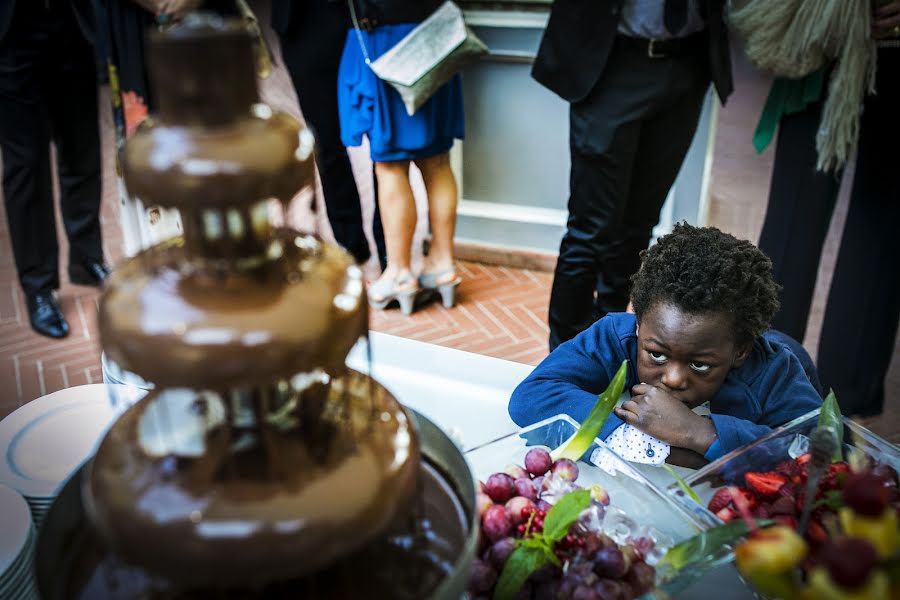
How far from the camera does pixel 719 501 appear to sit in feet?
3.32

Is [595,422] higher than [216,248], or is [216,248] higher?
[216,248]

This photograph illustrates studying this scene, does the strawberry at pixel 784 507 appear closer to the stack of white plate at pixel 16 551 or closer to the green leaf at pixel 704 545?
the green leaf at pixel 704 545

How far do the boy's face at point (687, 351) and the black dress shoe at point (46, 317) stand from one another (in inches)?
116

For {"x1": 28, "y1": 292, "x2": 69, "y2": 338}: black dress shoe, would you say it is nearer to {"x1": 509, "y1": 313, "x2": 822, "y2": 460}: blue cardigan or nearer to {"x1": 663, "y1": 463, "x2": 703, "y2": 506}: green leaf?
{"x1": 509, "y1": 313, "x2": 822, "y2": 460}: blue cardigan

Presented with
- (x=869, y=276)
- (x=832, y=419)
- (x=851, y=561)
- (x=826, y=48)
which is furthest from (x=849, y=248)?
(x=851, y=561)

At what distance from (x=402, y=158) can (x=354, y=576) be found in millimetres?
2780

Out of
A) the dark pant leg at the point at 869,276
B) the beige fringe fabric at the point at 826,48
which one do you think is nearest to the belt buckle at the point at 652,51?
the beige fringe fabric at the point at 826,48

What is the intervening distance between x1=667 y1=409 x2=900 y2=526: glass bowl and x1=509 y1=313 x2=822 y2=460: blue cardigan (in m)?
0.15

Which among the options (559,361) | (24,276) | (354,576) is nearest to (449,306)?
(24,276)

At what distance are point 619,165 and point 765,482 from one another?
1712 mm

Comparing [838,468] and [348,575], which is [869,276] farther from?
[348,575]

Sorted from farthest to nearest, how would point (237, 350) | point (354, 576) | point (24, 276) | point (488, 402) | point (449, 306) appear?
1. point (449, 306)
2. point (24, 276)
3. point (488, 402)
4. point (354, 576)
5. point (237, 350)

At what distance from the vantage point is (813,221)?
279 cm

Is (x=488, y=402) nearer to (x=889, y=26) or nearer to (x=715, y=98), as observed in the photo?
(x=889, y=26)
